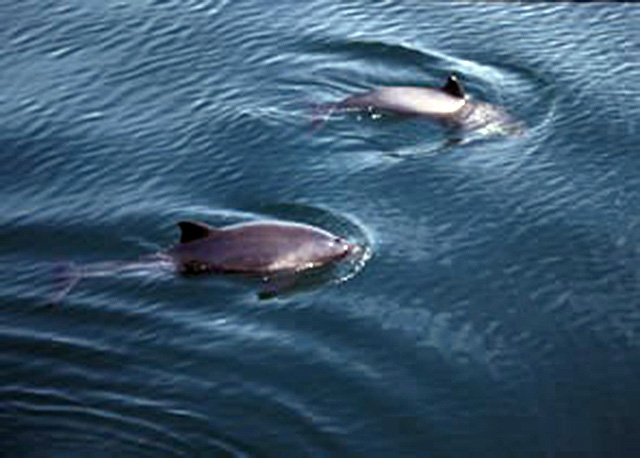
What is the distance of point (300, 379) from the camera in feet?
67.3

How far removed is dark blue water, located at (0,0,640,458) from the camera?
1981 cm

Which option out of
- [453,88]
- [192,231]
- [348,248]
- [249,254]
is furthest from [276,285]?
[453,88]

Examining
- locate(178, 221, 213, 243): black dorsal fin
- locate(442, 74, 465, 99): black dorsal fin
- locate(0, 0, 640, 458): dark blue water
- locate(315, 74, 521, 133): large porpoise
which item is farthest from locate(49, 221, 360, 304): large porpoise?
locate(442, 74, 465, 99): black dorsal fin

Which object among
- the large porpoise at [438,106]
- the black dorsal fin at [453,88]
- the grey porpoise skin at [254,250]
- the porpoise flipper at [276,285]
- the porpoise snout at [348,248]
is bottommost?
the porpoise flipper at [276,285]

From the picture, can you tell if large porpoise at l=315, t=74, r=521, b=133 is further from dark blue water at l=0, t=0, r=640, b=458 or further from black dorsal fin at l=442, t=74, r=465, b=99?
dark blue water at l=0, t=0, r=640, b=458

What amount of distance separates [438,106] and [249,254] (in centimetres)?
683

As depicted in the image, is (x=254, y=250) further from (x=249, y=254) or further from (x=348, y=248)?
(x=348, y=248)

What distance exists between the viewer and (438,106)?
27922 mm

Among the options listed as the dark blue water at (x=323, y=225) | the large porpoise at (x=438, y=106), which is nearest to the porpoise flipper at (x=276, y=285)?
the dark blue water at (x=323, y=225)

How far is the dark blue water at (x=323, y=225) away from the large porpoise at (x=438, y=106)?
31 cm

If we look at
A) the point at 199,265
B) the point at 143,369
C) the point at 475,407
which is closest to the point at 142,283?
the point at 199,265

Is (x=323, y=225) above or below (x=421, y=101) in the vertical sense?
below

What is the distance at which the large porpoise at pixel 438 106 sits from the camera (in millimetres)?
27594

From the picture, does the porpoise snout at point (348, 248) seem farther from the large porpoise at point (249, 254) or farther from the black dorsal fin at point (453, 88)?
the black dorsal fin at point (453, 88)
